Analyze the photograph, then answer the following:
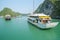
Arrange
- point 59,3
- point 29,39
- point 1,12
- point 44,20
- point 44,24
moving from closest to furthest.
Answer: point 29,39, point 44,24, point 44,20, point 59,3, point 1,12

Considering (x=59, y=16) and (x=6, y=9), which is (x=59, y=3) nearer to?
(x=59, y=16)

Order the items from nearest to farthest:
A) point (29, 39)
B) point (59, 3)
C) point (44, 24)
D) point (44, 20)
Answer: point (29, 39), point (44, 24), point (44, 20), point (59, 3)

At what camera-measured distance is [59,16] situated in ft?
174

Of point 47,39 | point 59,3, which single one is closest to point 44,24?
point 47,39

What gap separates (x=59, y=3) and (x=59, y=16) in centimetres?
420

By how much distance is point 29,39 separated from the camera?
12773mm

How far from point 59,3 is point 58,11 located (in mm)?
2997

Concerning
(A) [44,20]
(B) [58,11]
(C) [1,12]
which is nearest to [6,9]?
(C) [1,12]

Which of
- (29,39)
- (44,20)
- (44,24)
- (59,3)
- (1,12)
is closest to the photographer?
(29,39)

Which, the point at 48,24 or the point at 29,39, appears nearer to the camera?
the point at 29,39

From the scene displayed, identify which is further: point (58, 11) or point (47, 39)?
point (58, 11)

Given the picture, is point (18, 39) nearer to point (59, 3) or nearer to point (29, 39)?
point (29, 39)

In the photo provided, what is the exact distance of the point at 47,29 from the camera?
19.4 metres

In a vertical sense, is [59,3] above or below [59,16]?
above
